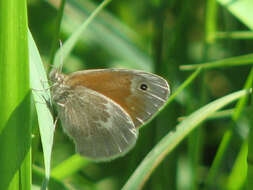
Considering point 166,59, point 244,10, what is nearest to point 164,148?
point 244,10

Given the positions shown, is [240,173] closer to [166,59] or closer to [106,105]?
[106,105]

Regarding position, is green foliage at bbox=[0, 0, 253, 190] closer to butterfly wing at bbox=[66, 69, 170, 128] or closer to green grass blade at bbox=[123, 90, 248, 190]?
green grass blade at bbox=[123, 90, 248, 190]

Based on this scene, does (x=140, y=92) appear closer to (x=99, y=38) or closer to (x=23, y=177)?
(x=23, y=177)

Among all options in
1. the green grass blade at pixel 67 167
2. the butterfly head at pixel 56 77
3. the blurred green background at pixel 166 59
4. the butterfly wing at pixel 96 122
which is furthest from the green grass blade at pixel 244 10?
the green grass blade at pixel 67 167

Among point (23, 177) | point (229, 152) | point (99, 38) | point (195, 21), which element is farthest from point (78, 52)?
point (23, 177)

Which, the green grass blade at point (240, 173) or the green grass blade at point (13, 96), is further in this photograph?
the green grass blade at point (240, 173)

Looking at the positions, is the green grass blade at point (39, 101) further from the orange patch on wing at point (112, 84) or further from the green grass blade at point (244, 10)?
the green grass blade at point (244, 10)
